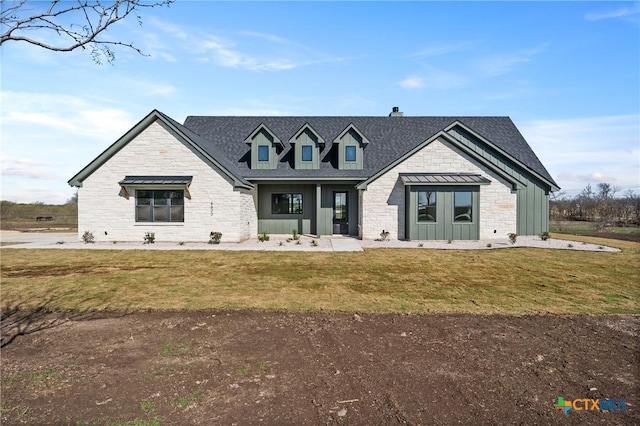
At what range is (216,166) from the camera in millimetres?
17469

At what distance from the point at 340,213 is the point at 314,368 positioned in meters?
16.8

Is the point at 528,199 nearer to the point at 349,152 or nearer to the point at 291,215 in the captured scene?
the point at 349,152

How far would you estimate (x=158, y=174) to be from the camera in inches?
701

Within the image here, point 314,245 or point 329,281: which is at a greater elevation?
point 314,245

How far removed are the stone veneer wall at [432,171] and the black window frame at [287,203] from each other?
4630mm

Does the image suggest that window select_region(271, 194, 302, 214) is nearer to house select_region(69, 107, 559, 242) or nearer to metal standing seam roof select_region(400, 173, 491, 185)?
house select_region(69, 107, 559, 242)

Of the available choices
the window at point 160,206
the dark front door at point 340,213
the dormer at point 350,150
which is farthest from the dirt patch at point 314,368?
the dormer at point 350,150

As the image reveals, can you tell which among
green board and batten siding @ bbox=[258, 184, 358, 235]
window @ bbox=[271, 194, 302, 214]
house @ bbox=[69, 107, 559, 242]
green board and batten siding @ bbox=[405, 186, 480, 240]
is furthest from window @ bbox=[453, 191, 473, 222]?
window @ bbox=[271, 194, 302, 214]

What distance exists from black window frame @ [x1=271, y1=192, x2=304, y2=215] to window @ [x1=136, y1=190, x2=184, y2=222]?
5.73 m

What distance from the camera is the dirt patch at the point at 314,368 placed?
11.3 feet

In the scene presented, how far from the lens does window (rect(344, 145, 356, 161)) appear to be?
812 inches

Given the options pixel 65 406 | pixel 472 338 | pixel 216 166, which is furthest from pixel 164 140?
pixel 472 338

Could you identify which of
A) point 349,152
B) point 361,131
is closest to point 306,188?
point 349,152

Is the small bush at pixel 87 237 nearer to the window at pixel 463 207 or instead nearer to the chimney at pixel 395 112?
the window at pixel 463 207
